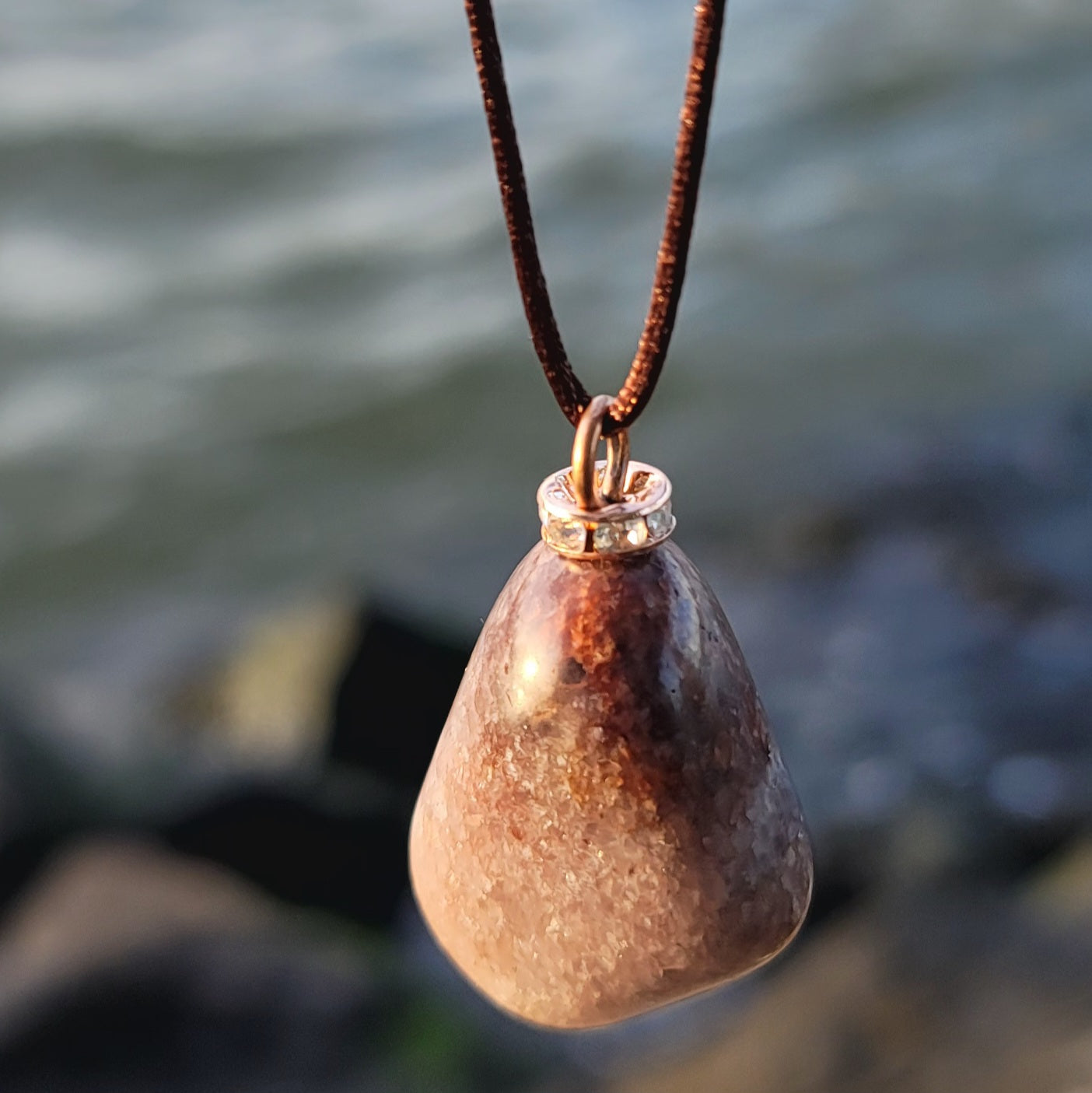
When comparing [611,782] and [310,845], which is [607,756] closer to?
[611,782]

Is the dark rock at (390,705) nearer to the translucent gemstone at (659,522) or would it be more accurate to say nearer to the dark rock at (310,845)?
the dark rock at (310,845)

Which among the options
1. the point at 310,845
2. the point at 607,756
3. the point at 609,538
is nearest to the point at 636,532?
the point at 609,538

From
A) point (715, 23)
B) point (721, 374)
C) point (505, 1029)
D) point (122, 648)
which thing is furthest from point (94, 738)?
point (715, 23)

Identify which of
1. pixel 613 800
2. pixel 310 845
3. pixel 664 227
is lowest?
pixel 310 845

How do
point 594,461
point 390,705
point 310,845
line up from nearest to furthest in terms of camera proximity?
1. point 594,461
2. point 310,845
3. point 390,705

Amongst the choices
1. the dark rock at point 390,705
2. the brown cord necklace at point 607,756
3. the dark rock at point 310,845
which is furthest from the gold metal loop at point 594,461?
the dark rock at point 390,705

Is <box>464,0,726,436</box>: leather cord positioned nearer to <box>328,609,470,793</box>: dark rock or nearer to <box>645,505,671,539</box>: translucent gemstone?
<box>645,505,671,539</box>: translucent gemstone

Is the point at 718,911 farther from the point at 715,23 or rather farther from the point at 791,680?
the point at 791,680
